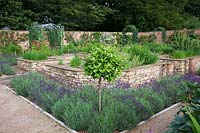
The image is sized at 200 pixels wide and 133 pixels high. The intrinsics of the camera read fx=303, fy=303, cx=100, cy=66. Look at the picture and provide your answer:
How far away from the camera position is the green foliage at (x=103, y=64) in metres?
5.37

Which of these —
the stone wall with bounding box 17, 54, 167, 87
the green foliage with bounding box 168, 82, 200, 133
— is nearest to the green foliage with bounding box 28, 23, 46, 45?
the stone wall with bounding box 17, 54, 167, 87

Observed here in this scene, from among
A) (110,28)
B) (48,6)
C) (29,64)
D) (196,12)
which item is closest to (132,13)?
(110,28)

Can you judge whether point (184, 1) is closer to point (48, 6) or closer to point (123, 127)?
point (48, 6)

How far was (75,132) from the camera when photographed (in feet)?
16.3

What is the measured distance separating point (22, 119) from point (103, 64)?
6.21ft

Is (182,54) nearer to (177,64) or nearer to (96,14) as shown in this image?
(177,64)

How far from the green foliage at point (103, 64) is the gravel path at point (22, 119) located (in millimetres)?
1141

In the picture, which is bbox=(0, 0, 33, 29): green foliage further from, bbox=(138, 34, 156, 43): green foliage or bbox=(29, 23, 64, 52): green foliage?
bbox=(138, 34, 156, 43): green foliage

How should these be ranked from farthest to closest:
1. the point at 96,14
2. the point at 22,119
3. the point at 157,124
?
1. the point at 96,14
2. the point at 22,119
3. the point at 157,124

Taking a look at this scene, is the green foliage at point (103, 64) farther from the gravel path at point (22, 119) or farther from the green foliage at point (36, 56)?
the green foliage at point (36, 56)

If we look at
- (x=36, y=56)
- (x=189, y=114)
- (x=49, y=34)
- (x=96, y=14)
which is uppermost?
(x=96, y=14)

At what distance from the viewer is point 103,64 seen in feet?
17.7

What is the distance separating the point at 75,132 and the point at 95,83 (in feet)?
10.6

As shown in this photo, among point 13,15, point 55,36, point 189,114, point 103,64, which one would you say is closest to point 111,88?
point 103,64
